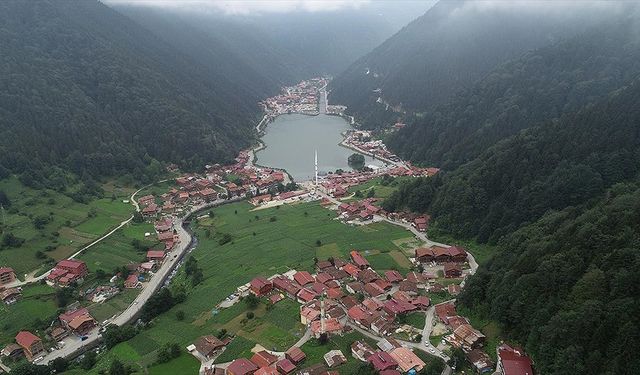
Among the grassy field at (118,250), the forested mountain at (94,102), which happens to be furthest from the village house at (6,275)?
the forested mountain at (94,102)

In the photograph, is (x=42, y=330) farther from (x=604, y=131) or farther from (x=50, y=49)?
(x=50, y=49)

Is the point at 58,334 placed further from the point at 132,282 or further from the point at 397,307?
the point at 397,307

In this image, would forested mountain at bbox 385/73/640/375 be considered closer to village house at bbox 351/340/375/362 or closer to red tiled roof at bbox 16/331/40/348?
village house at bbox 351/340/375/362

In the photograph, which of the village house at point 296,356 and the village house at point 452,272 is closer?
the village house at point 296,356

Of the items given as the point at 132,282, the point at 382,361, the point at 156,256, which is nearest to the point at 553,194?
the point at 382,361

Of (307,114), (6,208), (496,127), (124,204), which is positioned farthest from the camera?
(307,114)

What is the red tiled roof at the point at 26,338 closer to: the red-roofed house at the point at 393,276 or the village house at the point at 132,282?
the village house at the point at 132,282

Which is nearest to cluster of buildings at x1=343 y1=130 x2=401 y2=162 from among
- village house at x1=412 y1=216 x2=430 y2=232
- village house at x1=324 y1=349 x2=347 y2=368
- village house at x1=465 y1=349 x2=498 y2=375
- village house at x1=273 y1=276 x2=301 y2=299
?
village house at x1=412 y1=216 x2=430 y2=232

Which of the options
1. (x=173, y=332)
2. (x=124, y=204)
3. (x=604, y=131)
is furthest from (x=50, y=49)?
(x=604, y=131)
